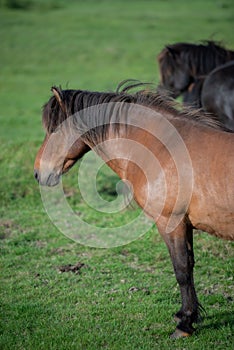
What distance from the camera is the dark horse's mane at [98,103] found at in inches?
190

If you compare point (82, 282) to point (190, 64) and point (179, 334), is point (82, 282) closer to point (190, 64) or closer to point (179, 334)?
point (179, 334)

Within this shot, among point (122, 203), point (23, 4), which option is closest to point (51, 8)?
point (23, 4)

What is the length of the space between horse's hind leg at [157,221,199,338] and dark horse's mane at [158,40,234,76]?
5948mm

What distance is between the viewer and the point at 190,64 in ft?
33.6

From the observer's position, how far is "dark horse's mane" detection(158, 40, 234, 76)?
9898 millimetres

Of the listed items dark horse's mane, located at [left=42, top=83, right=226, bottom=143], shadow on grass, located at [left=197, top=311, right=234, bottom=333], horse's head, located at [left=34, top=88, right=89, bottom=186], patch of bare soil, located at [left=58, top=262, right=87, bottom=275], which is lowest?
patch of bare soil, located at [left=58, top=262, right=87, bottom=275]

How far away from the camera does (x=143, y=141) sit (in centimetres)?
477

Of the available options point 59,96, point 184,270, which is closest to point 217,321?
point 184,270

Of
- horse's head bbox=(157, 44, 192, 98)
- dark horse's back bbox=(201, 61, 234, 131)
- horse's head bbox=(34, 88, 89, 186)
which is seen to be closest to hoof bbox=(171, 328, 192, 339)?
horse's head bbox=(34, 88, 89, 186)

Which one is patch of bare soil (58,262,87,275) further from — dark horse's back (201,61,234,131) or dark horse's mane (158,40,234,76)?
dark horse's mane (158,40,234,76)

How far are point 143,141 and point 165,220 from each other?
0.72m

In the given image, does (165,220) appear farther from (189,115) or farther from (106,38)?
(106,38)

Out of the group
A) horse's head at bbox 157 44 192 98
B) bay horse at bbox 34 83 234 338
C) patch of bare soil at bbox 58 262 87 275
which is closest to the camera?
bay horse at bbox 34 83 234 338

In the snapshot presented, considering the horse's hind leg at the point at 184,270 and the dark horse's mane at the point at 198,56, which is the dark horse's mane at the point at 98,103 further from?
the dark horse's mane at the point at 198,56
